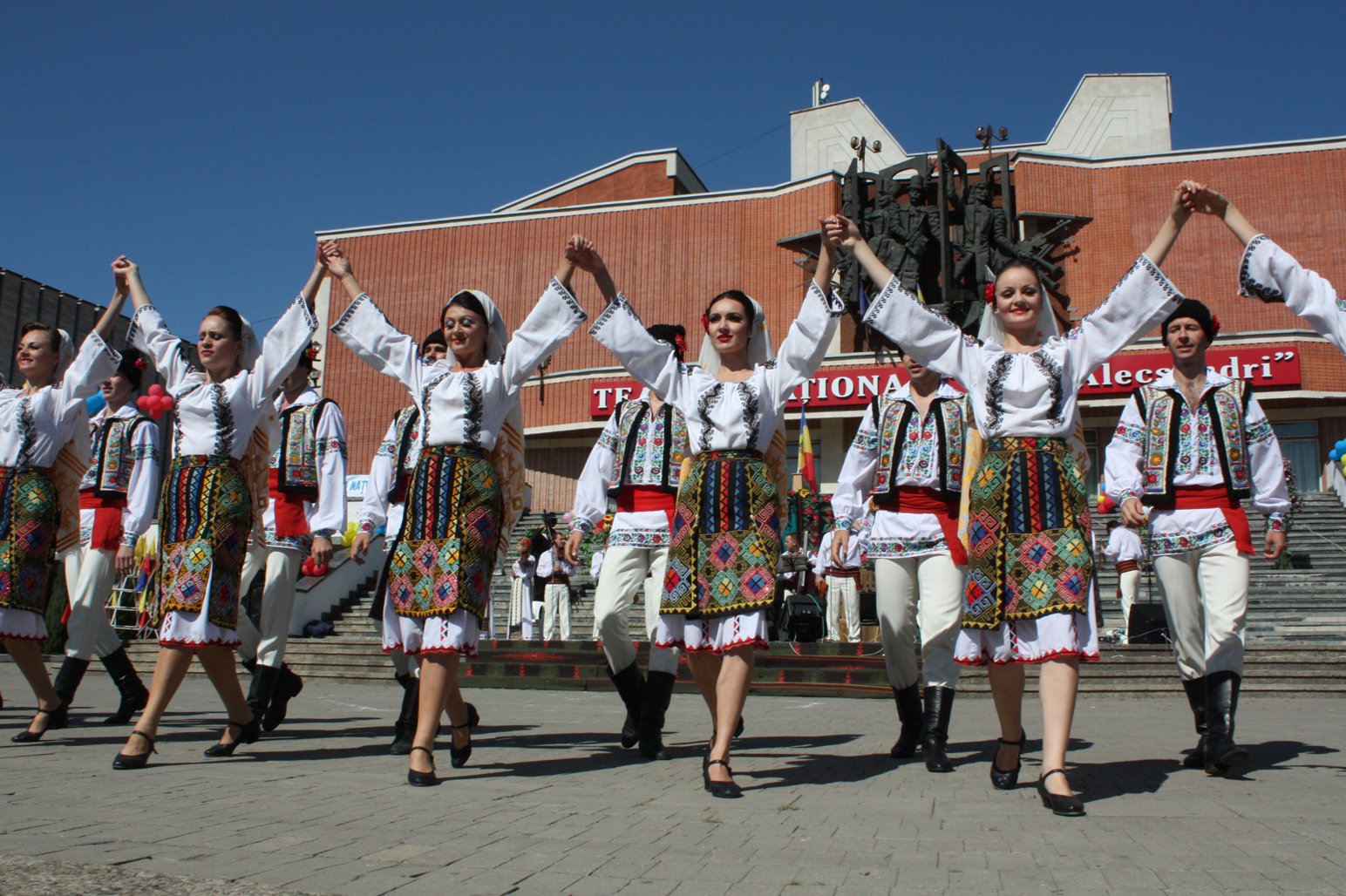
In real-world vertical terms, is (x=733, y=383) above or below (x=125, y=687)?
above

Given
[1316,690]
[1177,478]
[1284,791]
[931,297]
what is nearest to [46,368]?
[1177,478]

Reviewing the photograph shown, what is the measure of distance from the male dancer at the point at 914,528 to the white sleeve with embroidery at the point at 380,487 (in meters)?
2.72

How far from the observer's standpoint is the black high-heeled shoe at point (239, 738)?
5727mm

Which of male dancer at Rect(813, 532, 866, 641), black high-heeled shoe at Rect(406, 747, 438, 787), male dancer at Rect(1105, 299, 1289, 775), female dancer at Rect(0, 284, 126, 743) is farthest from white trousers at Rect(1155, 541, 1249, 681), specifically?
male dancer at Rect(813, 532, 866, 641)

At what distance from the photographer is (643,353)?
17.0 feet

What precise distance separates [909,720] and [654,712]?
1339 mm

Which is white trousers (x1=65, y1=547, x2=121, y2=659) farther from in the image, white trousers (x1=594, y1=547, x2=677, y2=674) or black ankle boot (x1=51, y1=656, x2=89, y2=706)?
white trousers (x1=594, y1=547, x2=677, y2=674)

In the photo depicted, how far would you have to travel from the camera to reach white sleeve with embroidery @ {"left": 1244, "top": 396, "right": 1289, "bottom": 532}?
5754mm

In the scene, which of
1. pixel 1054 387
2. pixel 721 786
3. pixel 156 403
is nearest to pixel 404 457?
pixel 721 786

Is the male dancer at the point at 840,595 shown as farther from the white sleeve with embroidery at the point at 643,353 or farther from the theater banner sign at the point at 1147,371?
the theater banner sign at the point at 1147,371

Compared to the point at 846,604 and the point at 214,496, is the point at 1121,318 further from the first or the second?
the point at 846,604

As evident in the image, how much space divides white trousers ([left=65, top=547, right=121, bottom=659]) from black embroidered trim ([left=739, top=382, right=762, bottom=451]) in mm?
4444

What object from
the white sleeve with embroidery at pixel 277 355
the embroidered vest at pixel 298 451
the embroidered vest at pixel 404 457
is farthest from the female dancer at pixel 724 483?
the embroidered vest at pixel 298 451

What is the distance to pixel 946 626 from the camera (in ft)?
19.1
